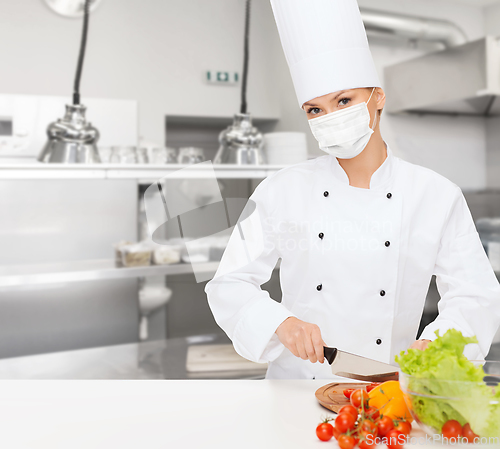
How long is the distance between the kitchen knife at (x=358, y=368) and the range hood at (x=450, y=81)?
5.62 feet

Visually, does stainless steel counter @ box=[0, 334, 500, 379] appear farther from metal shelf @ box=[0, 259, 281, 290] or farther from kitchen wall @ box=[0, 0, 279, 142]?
kitchen wall @ box=[0, 0, 279, 142]

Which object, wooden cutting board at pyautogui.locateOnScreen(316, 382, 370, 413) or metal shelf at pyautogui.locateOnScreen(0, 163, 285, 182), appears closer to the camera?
wooden cutting board at pyautogui.locateOnScreen(316, 382, 370, 413)

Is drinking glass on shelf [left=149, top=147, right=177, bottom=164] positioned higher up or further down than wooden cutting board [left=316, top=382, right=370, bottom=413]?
higher up

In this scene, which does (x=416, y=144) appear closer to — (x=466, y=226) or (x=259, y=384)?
(x=466, y=226)

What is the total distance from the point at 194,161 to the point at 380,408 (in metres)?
1.40

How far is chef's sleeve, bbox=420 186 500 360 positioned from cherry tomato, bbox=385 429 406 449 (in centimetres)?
29

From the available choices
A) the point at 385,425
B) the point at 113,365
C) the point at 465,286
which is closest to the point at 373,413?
the point at 385,425

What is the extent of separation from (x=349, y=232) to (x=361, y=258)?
2.3 inches

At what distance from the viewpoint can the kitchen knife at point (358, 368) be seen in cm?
77

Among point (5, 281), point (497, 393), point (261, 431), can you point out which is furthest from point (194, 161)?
point (497, 393)

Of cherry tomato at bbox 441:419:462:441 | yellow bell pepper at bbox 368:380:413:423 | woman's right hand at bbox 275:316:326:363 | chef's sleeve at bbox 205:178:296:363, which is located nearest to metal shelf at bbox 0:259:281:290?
chef's sleeve at bbox 205:178:296:363

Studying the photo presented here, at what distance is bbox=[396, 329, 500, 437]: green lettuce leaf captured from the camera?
521mm

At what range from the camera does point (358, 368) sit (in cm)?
79

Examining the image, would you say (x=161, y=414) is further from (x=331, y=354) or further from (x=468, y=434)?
(x=468, y=434)
